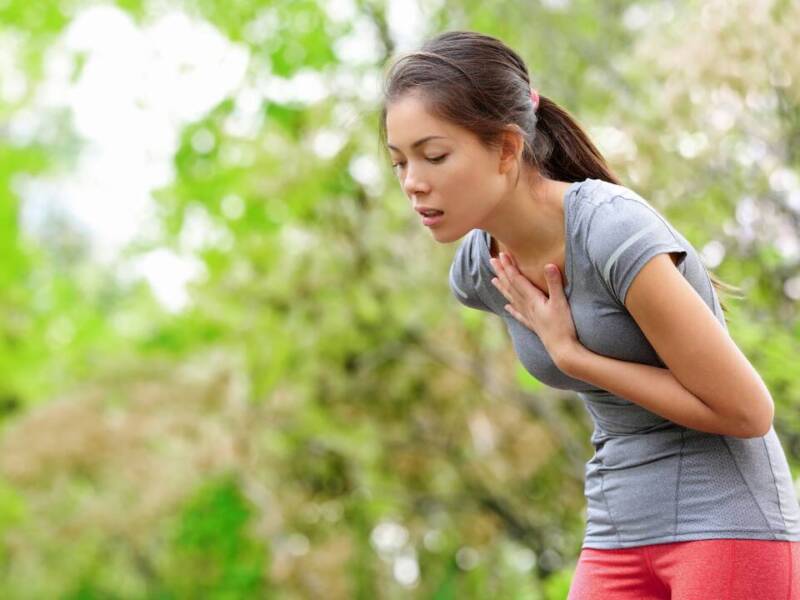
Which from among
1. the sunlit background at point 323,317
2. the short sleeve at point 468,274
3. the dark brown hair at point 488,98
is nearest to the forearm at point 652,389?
the dark brown hair at point 488,98

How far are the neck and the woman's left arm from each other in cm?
23

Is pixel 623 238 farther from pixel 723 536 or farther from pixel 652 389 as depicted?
pixel 723 536

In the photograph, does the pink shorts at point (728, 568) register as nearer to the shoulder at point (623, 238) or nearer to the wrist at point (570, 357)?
the wrist at point (570, 357)

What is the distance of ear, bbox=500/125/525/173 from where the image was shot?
2.21 m

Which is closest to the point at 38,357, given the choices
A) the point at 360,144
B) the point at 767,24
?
the point at 360,144

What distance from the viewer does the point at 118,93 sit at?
986 centimetres

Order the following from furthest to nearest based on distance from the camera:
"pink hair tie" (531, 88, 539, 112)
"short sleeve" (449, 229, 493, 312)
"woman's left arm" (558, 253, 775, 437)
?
"short sleeve" (449, 229, 493, 312)
"pink hair tie" (531, 88, 539, 112)
"woman's left arm" (558, 253, 775, 437)

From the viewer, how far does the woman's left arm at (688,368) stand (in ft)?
6.52

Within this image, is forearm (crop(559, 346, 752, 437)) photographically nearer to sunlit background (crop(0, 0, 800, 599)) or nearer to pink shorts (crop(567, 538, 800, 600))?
pink shorts (crop(567, 538, 800, 600))

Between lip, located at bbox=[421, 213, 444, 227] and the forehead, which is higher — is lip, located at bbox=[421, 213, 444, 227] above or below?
below

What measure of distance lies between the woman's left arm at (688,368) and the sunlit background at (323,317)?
2.09m

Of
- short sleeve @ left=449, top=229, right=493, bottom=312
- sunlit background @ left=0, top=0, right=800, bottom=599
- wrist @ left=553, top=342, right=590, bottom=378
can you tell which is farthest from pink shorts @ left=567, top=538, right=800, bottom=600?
sunlit background @ left=0, top=0, right=800, bottom=599

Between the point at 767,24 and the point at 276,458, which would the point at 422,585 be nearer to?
the point at 276,458

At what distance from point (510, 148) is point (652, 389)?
49cm
